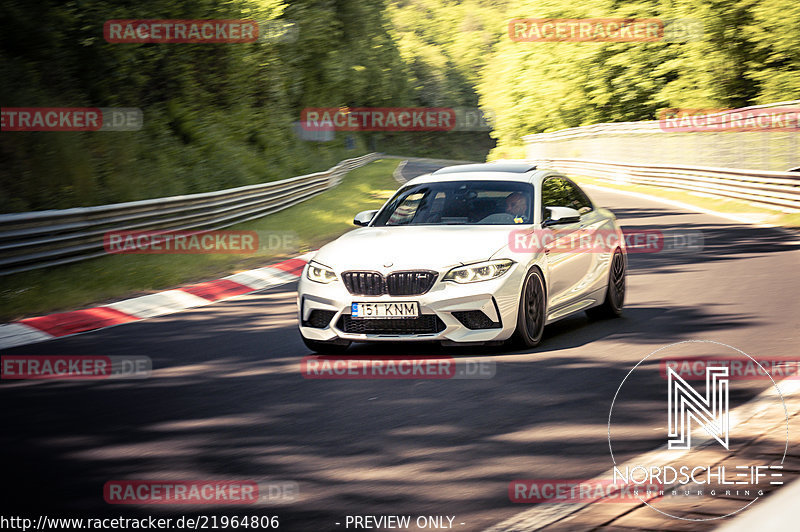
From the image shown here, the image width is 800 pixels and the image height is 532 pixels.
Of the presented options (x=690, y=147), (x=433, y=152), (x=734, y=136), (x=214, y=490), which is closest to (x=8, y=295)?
(x=214, y=490)

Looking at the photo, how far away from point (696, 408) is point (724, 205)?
2019 centimetres

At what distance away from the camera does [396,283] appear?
7953 millimetres

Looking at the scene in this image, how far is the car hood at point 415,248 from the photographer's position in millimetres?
8023

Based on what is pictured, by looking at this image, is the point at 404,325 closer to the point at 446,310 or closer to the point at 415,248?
the point at 446,310

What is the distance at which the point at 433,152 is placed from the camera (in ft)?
386

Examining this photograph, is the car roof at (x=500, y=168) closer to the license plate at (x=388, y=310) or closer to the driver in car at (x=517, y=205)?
the driver in car at (x=517, y=205)
